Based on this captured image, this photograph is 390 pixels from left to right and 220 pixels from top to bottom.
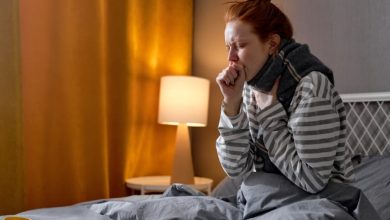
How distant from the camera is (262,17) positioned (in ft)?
3.86

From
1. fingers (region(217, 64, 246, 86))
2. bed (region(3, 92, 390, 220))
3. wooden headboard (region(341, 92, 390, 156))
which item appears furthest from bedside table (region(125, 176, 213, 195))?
fingers (region(217, 64, 246, 86))

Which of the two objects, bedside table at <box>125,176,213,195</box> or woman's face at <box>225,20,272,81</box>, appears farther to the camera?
bedside table at <box>125,176,213,195</box>

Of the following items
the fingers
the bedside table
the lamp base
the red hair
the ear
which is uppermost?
the red hair

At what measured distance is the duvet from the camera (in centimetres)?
A: 105

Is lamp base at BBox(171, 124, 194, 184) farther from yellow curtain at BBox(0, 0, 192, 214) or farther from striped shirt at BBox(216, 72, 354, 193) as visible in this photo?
striped shirt at BBox(216, 72, 354, 193)

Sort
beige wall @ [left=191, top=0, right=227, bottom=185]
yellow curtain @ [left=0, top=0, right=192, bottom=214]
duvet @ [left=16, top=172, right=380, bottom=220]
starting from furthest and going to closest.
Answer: beige wall @ [left=191, top=0, right=227, bottom=185] → yellow curtain @ [left=0, top=0, right=192, bottom=214] → duvet @ [left=16, top=172, right=380, bottom=220]

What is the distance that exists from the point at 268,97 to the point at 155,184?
136 cm

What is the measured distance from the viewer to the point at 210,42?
2947 millimetres

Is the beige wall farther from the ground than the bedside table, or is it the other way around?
the beige wall

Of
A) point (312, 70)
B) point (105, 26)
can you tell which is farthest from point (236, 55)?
point (105, 26)

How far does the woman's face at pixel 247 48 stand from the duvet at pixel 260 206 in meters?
0.28

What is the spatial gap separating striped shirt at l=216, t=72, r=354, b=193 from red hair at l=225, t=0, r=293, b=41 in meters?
0.15

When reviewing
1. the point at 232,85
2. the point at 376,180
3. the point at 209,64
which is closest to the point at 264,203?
the point at 232,85

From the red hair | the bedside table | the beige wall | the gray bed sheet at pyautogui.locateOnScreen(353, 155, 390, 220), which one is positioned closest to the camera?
the red hair
